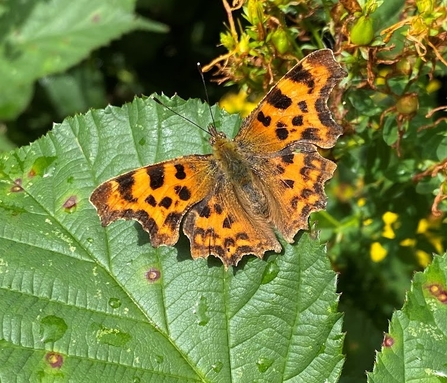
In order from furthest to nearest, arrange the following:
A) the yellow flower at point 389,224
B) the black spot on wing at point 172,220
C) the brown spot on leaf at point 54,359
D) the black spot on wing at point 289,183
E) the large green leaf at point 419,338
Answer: the yellow flower at point 389,224 → the black spot on wing at point 289,183 → the black spot on wing at point 172,220 → the brown spot on leaf at point 54,359 → the large green leaf at point 419,338

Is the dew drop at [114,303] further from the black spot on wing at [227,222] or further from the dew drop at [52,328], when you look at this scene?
the black spot on wing at [227,222]

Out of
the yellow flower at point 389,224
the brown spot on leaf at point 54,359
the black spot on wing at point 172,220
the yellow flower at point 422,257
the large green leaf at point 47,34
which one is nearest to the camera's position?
the brown spot on leaf at point 54,359

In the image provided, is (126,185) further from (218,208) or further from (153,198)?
(218,208)

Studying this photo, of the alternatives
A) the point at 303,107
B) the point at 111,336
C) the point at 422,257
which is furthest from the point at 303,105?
the point at 422,257

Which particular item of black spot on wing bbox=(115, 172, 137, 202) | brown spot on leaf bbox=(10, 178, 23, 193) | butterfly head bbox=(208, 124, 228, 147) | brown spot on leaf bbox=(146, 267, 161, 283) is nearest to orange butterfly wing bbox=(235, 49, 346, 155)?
butterfly head bbox=(208, 124, 228, 147)

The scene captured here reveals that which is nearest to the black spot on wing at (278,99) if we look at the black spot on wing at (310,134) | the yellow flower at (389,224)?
the black spot on wing at (310,134)

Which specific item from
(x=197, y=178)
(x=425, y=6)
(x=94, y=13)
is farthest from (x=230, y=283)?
(x=94, y=13)
